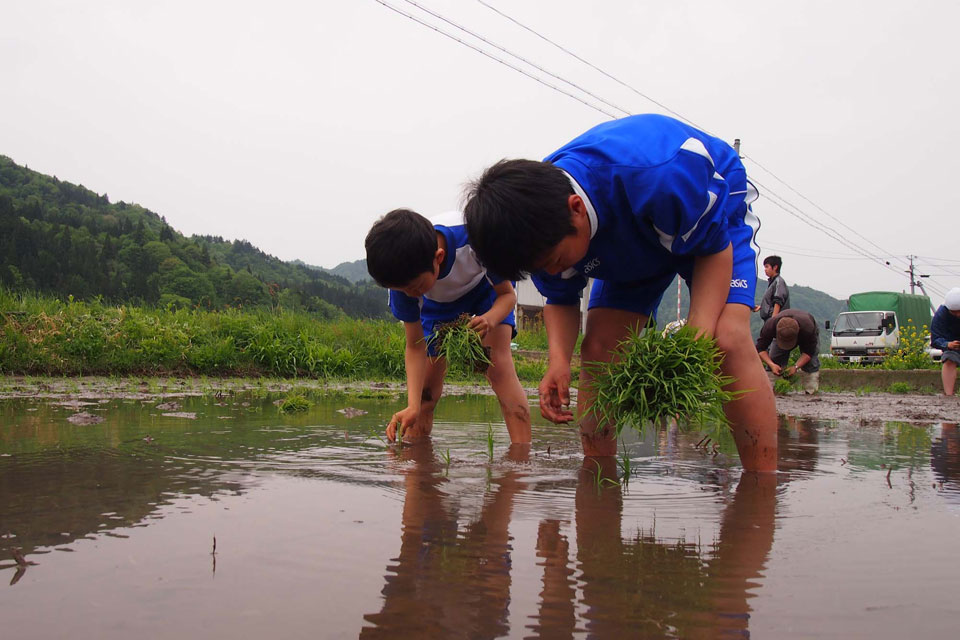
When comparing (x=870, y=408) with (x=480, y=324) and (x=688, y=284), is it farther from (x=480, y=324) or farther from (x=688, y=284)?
(x=688, y=284)

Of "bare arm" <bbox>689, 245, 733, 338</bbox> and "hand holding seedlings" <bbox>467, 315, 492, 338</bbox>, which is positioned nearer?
"bare arm" <bbox>689, 245, 733, 338</bbox>

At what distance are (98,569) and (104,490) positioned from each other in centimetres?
86

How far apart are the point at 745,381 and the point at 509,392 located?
152cm

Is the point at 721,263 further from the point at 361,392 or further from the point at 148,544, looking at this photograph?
the point at 361,392

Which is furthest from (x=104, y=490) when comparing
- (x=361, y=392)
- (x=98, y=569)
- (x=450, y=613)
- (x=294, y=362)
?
(x=294, y=362)

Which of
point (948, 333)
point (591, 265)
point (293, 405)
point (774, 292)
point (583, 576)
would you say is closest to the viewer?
point (583, 576)

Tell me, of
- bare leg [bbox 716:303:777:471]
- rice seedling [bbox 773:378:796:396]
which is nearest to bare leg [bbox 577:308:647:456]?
bare leg [bbox 716:303:777:471]

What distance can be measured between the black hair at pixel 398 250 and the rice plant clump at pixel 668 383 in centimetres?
106

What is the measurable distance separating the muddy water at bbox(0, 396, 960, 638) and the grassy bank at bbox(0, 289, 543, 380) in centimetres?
543

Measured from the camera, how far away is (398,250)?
333 centimetres

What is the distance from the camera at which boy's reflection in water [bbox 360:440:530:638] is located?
1.40m

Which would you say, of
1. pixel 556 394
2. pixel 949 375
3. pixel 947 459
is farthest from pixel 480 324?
pixel 949 375

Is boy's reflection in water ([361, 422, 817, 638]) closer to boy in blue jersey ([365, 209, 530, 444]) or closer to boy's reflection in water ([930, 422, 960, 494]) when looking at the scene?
boy's reflection in water ([930, 422, 960, 494])

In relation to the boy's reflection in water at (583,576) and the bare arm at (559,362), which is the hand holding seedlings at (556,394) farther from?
the boy's reflection in water at (583,576)
